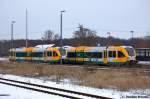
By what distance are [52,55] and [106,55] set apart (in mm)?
14618

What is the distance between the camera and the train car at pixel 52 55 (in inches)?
2425

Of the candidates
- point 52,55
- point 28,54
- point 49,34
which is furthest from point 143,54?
point 49,34

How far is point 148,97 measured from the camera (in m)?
17.4

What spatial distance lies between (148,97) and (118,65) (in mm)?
31120

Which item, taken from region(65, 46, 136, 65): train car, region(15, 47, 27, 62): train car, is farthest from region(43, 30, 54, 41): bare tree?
region(65, 46, 136, 65): train car

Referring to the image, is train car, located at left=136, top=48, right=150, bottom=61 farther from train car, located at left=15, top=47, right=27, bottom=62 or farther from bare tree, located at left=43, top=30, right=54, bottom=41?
bare tree, located at left=43, top=30, right=54, bottom=41

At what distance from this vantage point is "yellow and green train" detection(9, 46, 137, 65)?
4838cm

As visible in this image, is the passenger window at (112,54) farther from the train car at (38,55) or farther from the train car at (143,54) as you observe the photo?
the train car at (38,55)

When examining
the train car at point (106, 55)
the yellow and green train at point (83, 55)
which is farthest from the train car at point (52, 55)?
the train car at point (106, 55)

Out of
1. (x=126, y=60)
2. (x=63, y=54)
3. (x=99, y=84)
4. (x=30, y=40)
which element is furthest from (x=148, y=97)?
(x=30, y=40)

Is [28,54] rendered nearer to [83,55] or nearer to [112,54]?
[83,55]

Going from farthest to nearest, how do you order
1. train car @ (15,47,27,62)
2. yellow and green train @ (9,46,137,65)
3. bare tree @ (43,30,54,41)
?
bare tree @ (43,30,54,41), train car @ (15,47,27,62), yellow and green train @ (9,46,137,65)

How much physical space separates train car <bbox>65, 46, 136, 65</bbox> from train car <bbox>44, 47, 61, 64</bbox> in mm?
4275

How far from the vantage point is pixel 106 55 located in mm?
49969
